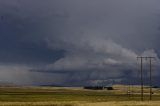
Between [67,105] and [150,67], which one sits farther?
[150,67]

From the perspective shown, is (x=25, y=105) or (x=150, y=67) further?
(x=150, y=67)

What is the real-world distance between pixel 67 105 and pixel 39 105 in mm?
6225

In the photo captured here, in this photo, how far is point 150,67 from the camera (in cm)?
11825

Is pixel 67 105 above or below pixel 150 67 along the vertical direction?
below

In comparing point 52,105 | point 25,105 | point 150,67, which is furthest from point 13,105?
point 150,67

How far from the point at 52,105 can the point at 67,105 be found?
3350 millimetres

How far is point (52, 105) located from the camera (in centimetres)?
7975

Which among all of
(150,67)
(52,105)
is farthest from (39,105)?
(150,67)

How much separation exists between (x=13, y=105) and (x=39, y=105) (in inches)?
224

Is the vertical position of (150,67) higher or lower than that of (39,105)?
higher

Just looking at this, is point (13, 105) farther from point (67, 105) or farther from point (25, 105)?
point (67, 105)

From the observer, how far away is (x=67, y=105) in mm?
79812

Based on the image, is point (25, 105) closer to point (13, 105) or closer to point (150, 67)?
point (13, 105)

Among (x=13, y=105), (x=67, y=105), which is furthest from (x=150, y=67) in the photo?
(x=13, y=105)
